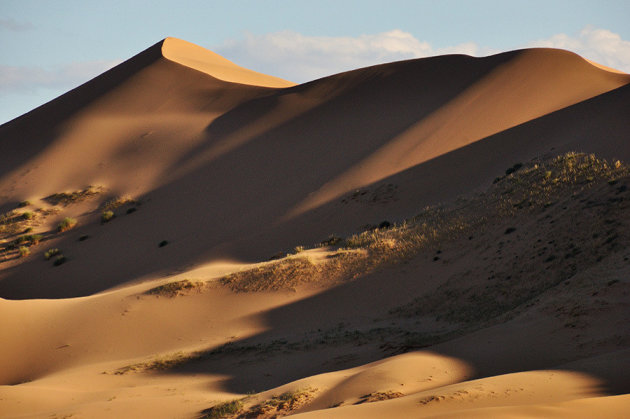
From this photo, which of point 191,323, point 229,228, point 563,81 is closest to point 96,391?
point 191,323

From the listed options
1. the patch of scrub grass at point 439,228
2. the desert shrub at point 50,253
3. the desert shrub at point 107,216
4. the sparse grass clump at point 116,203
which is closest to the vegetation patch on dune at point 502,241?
the patch of scrub grass at point 439,228

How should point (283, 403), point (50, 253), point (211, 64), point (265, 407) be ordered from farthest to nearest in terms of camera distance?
point (211, 64), point (50, 253), point (265, 407), point (283, 403)

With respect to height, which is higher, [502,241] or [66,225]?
[66,225]

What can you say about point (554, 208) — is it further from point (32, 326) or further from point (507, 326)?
point (32, 326)

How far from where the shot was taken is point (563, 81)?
38.3 metres

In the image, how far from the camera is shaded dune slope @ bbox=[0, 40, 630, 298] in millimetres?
31203

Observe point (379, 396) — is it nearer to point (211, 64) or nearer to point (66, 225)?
point (66, 225)

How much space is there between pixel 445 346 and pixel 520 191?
12.7 metres

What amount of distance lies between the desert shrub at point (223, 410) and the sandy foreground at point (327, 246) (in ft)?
0.36

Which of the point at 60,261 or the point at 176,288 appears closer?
the point at 176,288

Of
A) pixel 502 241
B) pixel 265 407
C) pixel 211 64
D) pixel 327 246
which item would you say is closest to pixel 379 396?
pixel 265 407

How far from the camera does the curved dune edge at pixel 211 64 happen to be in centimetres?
5591

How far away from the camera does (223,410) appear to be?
12.3m

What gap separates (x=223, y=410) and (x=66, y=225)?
28253 mm
